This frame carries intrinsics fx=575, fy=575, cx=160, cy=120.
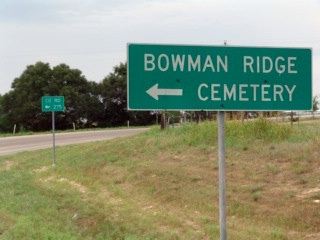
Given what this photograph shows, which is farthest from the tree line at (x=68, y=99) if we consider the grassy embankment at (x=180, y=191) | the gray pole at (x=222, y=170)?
the gray pole at (x=222, y=170)

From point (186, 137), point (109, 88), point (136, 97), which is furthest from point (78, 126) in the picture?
point (136, 97)

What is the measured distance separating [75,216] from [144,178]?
287 cm

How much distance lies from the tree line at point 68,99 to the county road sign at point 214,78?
49491 millimetres

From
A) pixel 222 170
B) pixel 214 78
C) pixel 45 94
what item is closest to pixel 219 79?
pixel 214 78

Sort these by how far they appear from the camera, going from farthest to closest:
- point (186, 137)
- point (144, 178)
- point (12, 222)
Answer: point (186, 137) < point (144, 178) < point (12, 222)

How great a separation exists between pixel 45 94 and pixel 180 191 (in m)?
45.6

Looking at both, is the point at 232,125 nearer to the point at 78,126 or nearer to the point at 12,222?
the point at 12,222

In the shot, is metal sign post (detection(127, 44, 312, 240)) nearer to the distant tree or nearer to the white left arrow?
the white left arrow

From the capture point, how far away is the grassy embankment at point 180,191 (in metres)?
8.22

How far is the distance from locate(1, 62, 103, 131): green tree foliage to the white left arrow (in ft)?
162

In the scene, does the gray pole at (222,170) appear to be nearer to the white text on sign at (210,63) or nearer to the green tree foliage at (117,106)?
the white text on sign at (210,63)

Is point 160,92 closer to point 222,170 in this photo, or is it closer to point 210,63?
point 210,63

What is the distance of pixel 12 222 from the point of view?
9102 mm

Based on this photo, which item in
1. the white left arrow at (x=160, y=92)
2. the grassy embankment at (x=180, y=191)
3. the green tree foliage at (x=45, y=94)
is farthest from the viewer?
the green tree foliage at (x=45, y=94)
